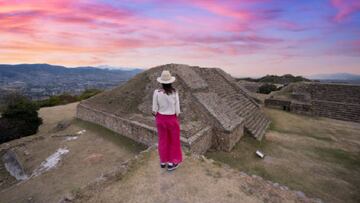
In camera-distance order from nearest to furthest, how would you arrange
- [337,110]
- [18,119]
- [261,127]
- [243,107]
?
[261,127], [243,107], [18,119], [337,110]

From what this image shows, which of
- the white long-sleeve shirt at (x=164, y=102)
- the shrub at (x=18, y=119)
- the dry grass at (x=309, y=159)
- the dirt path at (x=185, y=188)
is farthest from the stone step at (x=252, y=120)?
the shrub at (x=18, y=119)

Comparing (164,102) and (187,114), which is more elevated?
(164,102)

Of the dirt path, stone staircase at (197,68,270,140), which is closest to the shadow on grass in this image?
the dirt path

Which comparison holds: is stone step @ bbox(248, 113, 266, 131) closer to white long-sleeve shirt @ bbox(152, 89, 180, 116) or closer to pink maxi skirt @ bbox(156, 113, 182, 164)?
pink maxi skirt @ bbox(156, 113, 182, 164)

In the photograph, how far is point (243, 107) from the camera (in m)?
12.5

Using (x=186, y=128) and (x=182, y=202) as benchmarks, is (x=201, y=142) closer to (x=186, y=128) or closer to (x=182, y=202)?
(x=186, y=128)

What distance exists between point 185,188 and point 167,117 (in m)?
1.52

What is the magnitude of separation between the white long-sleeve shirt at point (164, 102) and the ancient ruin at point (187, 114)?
302cm

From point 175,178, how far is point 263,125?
8.82 m

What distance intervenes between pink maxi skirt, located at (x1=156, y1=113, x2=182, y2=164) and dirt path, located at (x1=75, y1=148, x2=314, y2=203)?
14.7 inches

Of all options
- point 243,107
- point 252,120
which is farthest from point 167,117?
point 243,107

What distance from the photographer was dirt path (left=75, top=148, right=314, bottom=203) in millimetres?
3676

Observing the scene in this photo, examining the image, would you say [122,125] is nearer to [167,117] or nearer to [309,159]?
[167,117]

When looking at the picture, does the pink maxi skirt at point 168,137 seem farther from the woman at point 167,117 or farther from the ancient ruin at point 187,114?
the ancient ruin at point 187,114
